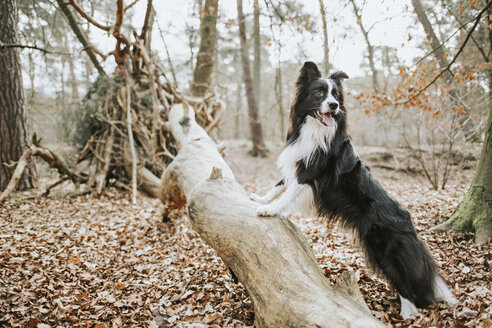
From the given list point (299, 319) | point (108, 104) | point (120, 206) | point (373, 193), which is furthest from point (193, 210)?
point (108, 104)

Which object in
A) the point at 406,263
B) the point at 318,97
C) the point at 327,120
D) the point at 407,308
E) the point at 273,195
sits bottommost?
the point at 407,308

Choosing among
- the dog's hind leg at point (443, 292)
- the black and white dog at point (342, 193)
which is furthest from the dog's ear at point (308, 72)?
the dog's hind leg at point (443, 292)

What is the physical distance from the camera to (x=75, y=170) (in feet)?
24.9

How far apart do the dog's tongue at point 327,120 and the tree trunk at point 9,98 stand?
21.5 ft

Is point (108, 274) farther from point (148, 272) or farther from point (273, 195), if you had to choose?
point (273, 195)

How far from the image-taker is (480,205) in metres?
4.00

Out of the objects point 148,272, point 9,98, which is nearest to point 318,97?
point 148,272

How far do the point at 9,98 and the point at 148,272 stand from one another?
5422 millimetres

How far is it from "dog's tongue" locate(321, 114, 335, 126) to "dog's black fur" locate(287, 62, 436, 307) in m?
0.07

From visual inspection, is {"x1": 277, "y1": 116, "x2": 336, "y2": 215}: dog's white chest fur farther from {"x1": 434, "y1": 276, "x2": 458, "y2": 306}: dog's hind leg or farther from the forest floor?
{"x1": 434, "y1": 276, "x2": 458, "y2": 306}: dog's hind leg

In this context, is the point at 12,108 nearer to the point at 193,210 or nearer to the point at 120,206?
the point at 120,206

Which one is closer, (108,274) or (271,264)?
(271,264)

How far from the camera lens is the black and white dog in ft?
9.20

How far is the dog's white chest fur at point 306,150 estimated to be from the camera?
321cm
